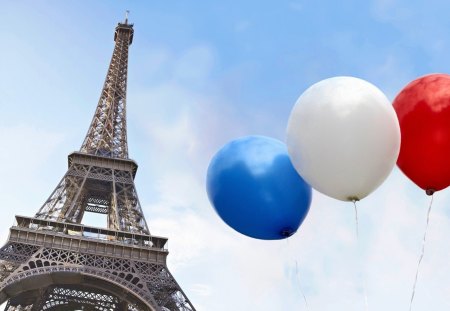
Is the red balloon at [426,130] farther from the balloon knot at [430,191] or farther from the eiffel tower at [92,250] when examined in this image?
the eiffel tower at [92,250]

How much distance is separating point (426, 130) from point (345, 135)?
1.03m

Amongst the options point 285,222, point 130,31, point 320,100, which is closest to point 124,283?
point 285,222

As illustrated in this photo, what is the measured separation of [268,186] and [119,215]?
71.1 ft

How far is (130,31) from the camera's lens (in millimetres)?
38656

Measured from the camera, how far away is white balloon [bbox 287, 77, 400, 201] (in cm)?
506

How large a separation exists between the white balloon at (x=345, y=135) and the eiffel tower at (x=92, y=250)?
56.0 feet

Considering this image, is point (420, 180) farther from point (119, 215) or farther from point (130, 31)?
point (130, 31)

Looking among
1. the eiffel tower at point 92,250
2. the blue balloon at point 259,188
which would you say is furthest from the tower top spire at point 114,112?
the blue balloon at point 259,188

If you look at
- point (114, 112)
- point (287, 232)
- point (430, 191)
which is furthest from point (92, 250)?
point (430, 191)

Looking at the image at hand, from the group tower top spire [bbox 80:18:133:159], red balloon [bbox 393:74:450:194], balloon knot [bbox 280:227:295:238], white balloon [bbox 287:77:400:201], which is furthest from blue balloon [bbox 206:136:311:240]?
tower top spire [bbox 80:18:133:159]

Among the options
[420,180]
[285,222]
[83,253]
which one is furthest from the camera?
[83,253]

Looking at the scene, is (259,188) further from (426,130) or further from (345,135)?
(426,130)

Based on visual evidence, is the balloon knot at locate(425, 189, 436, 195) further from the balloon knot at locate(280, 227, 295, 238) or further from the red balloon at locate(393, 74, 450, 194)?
the balloon knot at locate(280, 227, 295, 238)

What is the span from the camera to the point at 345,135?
507 cm
